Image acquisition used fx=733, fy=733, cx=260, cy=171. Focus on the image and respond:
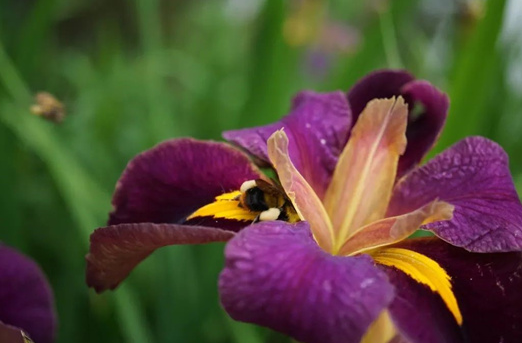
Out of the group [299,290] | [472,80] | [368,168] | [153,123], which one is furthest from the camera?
[153,123]

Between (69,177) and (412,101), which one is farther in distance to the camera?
(69,177)

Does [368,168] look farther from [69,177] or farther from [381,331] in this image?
[69,177]

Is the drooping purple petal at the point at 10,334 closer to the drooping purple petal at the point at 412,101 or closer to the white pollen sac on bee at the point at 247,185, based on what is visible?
the white pollen sac on bee at the point at 247,185

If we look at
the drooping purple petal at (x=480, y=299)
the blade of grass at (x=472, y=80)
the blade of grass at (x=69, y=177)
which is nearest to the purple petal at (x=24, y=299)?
the blade of grass at (x=69, y=177)

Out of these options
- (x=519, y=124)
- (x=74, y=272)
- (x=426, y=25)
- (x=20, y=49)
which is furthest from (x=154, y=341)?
(x=426, y=25)

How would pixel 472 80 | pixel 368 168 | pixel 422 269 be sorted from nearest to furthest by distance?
pixel 422 269 < pixel 368 168 < pixel 472 80

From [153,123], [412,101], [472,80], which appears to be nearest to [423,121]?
[412,101]

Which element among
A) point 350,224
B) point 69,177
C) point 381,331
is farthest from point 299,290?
point 69,177
